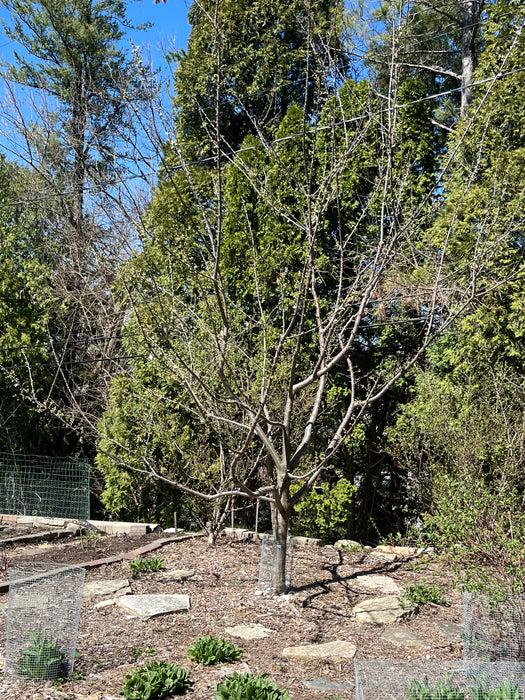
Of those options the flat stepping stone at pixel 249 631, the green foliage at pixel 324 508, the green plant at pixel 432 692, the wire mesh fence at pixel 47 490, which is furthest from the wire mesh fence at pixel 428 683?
the wire mesh fence at pixel 47 490

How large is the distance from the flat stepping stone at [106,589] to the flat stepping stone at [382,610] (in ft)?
6.00

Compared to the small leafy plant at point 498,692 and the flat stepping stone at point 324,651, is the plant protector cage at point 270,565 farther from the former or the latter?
the small leafy plant at point 498,692

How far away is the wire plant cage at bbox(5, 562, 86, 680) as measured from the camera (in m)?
3.17

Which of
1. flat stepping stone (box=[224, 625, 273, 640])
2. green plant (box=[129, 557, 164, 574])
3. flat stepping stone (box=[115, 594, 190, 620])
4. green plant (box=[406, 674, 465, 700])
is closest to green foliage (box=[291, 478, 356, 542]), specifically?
green plant (box=[129, 557, 164, 574])

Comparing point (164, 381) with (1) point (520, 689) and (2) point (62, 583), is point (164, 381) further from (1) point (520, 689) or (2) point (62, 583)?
(1) point (520, 689)

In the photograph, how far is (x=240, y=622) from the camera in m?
4.21

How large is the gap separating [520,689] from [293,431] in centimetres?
488

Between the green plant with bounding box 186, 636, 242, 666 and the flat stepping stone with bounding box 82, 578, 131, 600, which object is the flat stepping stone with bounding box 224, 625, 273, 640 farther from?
the flat stepping stone with bounding box 82, 578, 131, 600

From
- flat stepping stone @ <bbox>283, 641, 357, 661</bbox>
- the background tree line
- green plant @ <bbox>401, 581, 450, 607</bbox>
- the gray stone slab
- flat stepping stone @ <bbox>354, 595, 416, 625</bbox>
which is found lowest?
flat stepping stone @ <bbox>283, 641, 357, 661</bbox>

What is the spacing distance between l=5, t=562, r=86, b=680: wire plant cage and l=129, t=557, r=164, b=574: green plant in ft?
7.05

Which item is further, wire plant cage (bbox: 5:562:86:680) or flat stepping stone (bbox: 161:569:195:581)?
flat stepping stone (bbox: 161:569:195:581)

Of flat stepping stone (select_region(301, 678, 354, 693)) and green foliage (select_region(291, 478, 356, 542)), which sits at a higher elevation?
green foliage (select_region(291, 478, 356, 542))

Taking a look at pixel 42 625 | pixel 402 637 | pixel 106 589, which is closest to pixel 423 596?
pixel 402 637

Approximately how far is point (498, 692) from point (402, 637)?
5.47 feet
